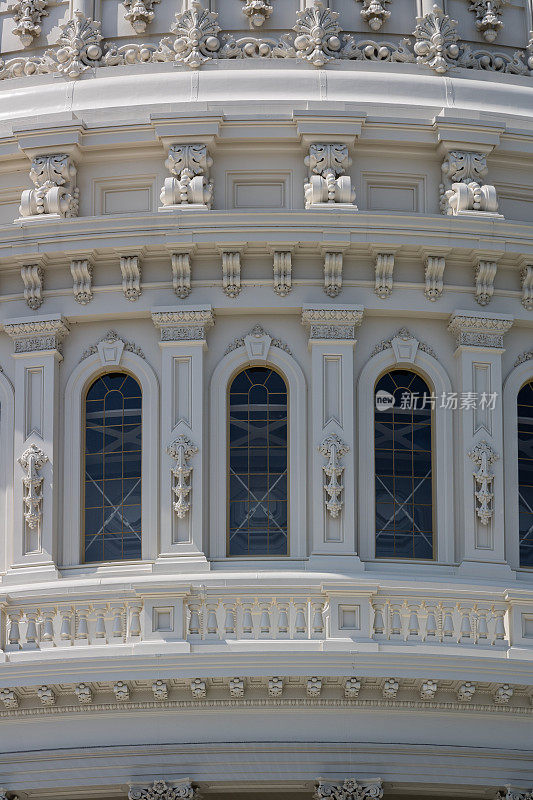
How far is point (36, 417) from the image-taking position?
144 ft

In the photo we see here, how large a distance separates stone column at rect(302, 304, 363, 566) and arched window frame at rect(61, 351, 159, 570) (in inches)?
102

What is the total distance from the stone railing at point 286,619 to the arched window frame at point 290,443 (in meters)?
2.20

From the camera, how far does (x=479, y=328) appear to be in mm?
44094

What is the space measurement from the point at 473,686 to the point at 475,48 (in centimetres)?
1296

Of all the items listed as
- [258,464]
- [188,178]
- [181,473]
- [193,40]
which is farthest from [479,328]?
[193,40]

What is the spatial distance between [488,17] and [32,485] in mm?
11905

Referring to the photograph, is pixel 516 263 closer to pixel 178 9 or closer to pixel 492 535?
pixel 492 535

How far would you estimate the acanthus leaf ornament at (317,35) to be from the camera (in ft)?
151

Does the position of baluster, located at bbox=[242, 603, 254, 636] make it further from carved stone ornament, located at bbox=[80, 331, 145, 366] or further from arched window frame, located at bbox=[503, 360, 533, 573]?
carved stone ornament, located at bbox=[80, 331, 145, 366]

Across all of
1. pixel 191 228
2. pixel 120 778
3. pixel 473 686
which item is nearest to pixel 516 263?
pixel 191 228

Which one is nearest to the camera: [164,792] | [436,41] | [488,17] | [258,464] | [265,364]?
[164,792]

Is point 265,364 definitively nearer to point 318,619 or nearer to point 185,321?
point 185,321

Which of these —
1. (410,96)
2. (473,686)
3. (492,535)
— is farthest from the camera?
(410,96)

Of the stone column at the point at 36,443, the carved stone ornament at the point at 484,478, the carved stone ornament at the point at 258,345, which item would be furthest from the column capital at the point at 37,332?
the carved stone ornament at the point at 484,478
